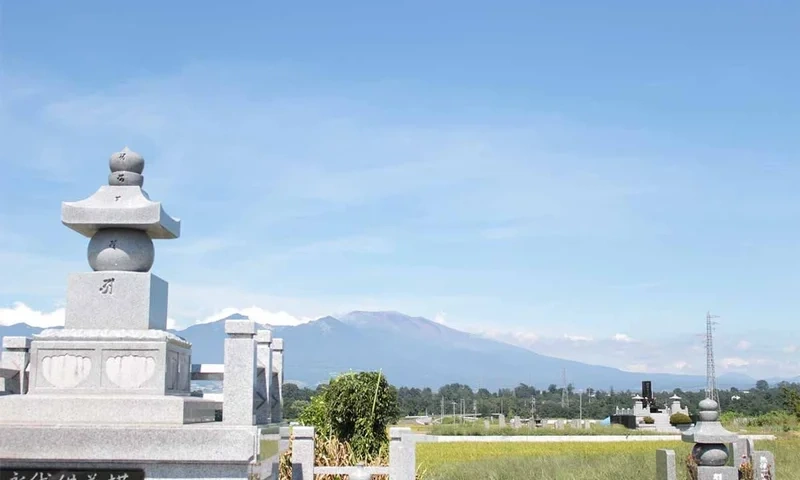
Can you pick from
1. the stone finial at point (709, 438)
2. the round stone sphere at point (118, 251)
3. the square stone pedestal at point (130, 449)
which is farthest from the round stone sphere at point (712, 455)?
the round stone sphere at point (118, 251)

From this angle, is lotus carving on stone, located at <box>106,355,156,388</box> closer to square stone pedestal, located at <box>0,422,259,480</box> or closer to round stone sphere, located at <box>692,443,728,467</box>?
square stone pedestal, located at <box>0,422,259,480</box>

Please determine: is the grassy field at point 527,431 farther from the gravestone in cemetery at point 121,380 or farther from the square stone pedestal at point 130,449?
the square stone pedestal at point 130,449

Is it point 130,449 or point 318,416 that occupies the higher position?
point 130,449

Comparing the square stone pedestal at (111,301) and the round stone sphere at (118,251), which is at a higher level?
the round stone sphere at (118,251)

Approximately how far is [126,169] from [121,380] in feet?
6.25

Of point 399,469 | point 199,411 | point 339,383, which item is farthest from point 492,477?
point 199,411

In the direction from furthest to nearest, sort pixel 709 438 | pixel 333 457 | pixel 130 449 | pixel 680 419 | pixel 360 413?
pixel 680 419
pixel 709 438
pixel 360 413
pixel 333 457
pixel 130 449

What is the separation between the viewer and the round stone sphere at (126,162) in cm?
733

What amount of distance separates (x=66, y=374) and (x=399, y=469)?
4487 millimetres

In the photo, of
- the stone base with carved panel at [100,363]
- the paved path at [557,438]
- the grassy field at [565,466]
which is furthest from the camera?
the paved path at [557,438]

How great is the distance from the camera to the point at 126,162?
734 centimetres

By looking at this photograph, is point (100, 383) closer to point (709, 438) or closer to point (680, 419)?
point (709, 438)

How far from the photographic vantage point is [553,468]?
17609mm

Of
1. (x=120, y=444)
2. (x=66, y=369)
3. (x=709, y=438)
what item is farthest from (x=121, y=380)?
(x=709, y=438)
